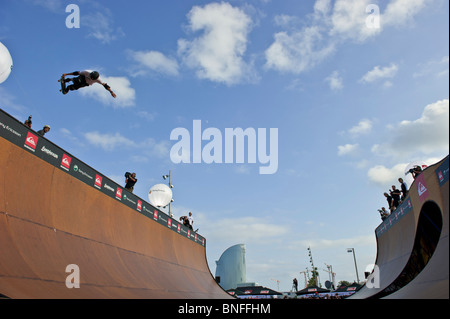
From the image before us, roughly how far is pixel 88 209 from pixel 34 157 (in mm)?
2200

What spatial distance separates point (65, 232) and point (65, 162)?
1.91 metres

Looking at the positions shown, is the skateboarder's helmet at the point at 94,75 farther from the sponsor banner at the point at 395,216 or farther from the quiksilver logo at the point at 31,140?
the sponsor banner at the point at 395,216

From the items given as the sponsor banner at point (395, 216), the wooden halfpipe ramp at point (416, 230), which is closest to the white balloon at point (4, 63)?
the wooden halfpipe ramp at point (416, 230)

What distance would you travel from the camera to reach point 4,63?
6.51 meters

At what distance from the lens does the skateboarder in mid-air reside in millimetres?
6810

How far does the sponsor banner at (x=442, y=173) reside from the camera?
710 centimetres

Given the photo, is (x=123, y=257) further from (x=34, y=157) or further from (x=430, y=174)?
(x=430, y=174)

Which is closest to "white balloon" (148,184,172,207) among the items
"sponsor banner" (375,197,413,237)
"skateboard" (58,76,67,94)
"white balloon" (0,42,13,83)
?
"skateboard" (58,76,67,94)

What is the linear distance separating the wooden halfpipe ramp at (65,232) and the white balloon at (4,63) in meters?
1.07

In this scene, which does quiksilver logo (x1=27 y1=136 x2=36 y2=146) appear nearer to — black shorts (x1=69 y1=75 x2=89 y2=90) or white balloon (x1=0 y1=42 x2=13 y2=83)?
white balloon (x1=0 y1=42 x2=13 y2=83)

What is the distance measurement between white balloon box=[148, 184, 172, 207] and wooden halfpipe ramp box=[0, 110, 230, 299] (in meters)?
2.70
